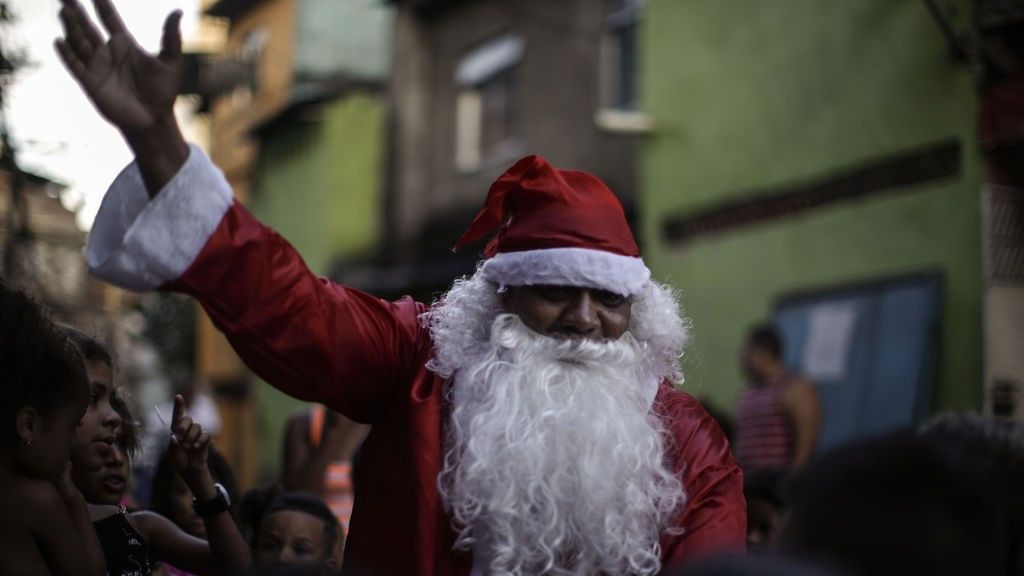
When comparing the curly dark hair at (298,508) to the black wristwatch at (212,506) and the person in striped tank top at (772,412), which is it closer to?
the black wristwatch at (212,506)

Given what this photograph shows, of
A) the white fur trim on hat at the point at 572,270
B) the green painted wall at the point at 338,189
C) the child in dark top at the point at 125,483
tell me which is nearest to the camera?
the white fur trim on hat at the point at 572,270

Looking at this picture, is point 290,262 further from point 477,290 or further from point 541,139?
point 541,139

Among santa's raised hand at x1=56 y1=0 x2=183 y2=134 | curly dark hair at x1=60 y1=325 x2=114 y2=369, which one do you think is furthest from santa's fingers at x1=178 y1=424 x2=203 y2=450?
santa's raised hand at x1=56 y1=0 x2=183 y2=134

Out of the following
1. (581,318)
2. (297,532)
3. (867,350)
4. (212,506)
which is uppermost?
(581,318)

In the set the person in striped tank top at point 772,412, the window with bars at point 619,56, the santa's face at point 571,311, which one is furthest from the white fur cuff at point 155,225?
the window with bars at point 619,56

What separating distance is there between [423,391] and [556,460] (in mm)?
358

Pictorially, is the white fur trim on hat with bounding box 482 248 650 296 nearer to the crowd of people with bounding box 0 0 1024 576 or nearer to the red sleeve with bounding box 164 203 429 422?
the crowd of people with bounding box 0 0 1024 576

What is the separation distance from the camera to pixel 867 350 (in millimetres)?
10234

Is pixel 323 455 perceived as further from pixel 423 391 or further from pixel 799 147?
pixel 799 147

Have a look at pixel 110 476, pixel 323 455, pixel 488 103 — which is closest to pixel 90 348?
pixel 110 476

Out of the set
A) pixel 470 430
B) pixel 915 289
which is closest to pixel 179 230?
pixel 470 430

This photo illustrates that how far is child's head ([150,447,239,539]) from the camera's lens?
4.99 meters

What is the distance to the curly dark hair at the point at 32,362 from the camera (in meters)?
3.22

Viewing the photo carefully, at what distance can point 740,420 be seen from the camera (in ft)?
28.0
